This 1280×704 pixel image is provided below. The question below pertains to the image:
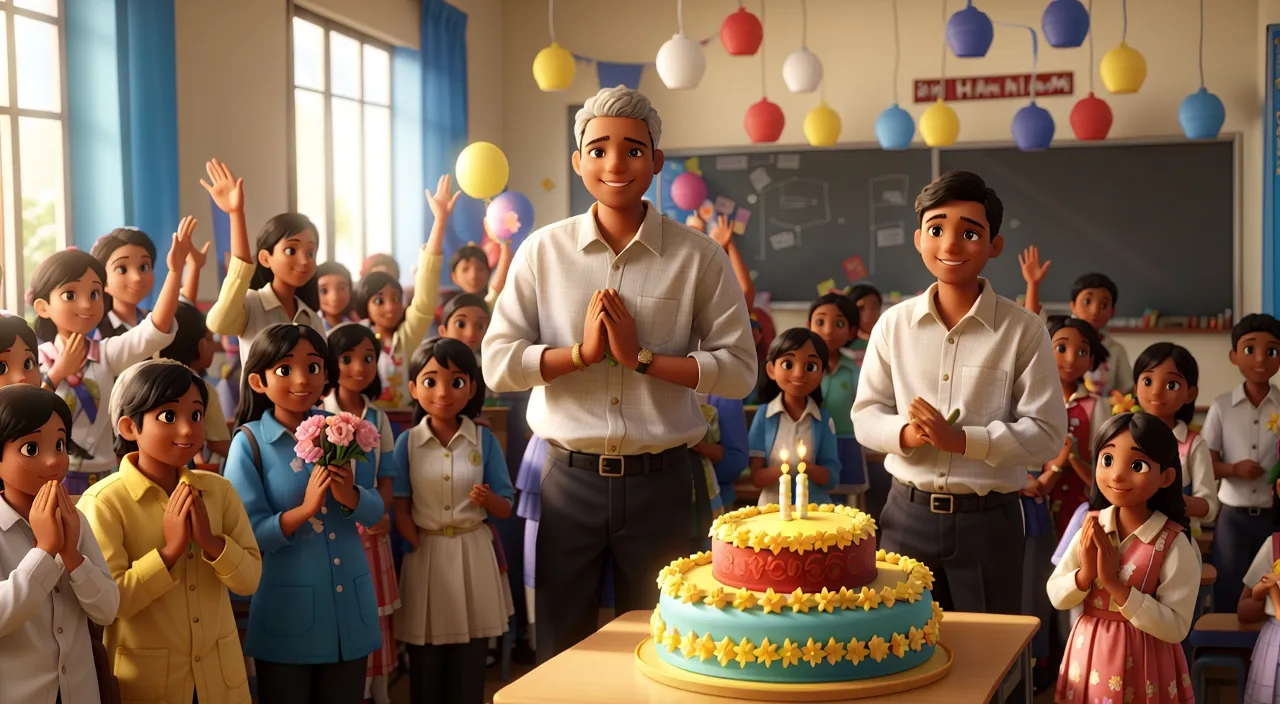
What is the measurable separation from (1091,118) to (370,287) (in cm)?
396

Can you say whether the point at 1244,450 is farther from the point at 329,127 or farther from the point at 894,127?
the point at 329,127

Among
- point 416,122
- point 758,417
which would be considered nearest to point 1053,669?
point 758,417

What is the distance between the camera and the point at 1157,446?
267cm

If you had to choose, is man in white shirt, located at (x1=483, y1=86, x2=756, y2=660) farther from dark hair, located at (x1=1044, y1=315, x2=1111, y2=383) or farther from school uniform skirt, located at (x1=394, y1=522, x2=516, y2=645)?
dark hair, located at (x1=1044, y1=315, x2=1111, y2=383)

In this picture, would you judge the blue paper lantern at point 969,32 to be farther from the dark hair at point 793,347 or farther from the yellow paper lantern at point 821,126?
the dark hair at point 793,347

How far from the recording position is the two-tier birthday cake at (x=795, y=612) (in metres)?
2.07

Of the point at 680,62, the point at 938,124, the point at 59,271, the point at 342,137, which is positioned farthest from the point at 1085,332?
the point at 342,137

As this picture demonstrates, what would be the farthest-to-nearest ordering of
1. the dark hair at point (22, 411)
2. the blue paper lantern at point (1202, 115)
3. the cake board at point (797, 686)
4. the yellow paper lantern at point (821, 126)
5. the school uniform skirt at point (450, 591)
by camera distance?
the yellow paper lantern at point (821, 126) < the blue paper lantern at point (1202, 115) < the school uniform skirt at point (450, 591) < the dark hair at point (22, 411) < the cake board at point (797, 686)

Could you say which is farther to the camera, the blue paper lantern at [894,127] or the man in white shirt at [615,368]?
the blue paper lantern at [894,127]

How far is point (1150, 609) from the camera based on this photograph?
262 centimetres

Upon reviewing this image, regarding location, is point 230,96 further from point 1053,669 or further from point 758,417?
point 1053,669

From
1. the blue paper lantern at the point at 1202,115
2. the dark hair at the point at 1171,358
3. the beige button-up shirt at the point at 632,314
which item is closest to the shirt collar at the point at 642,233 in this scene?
Result: the beige button-up shirt at the point at 632,314

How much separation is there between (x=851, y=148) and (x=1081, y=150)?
4.32ft

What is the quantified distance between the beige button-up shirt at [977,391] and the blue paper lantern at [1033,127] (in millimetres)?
4262
